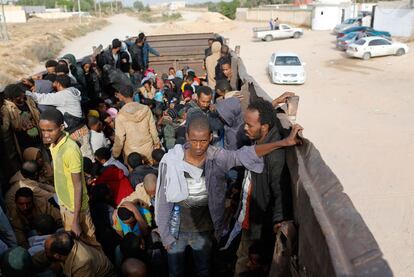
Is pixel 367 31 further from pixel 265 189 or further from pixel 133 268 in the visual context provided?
pixel 133 268

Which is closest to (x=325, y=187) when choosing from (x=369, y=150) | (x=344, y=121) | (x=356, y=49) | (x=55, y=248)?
(x=55, y=248)

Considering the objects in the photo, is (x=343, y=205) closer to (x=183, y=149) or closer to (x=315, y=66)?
(x=183, y=149)

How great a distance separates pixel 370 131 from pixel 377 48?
46.7 ft

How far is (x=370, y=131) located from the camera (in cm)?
995

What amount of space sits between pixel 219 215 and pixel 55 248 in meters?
1.19

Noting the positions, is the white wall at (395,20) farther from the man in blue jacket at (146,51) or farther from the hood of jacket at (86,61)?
the hood of jacket at (86,61)

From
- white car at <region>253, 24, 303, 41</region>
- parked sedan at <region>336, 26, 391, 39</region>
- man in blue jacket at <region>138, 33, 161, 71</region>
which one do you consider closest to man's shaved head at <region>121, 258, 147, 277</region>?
man in blue jacket at <region>138, 33, 161, 71</region>

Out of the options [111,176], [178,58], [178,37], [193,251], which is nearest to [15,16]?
[178,37]

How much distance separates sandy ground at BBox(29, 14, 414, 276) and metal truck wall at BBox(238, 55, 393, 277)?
3503mm

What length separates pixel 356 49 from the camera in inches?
874

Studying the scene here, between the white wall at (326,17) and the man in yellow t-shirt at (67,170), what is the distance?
40611 mm

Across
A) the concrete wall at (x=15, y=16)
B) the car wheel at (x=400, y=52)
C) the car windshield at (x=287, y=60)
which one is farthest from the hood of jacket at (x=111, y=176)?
the concrete wall at (x=15, y=16)

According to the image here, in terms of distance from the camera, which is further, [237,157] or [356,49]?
[356,49]

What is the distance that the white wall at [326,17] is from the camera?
39094mm
